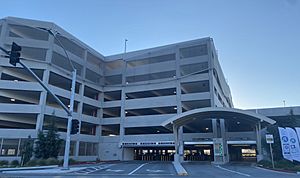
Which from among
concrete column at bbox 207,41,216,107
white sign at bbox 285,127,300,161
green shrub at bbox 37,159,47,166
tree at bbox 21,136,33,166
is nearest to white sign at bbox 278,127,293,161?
white sign at bbox 285,127,300,161

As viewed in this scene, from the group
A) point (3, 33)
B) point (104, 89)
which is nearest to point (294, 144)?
point (104, 89)

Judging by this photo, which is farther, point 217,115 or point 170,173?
point 217,115

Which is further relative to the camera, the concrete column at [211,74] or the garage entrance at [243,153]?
the garage entrance at [243,153]

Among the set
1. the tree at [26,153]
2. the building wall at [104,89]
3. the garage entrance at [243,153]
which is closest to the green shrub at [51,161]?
the tree at [26,153]

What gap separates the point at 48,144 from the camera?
3183 cm

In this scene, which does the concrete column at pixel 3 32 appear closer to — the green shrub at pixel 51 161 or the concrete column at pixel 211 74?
the green shrub at pixel 51 161

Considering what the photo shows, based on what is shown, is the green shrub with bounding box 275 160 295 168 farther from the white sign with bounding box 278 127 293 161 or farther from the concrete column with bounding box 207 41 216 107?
the concrete column with bounding box 207 41 216 107

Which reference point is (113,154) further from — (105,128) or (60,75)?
(60,75)

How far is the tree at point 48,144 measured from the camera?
103 feet

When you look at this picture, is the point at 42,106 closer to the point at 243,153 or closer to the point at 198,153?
the point at 198,153

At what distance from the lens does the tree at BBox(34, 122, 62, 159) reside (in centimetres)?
3136

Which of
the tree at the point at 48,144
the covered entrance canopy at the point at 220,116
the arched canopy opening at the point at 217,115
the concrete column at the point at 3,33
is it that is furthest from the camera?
the concrete column at the point at 3,33

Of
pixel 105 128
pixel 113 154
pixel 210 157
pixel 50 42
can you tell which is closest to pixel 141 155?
pixel 113 154

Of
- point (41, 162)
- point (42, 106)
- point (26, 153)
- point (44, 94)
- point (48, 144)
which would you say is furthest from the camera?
point (44, 94)
